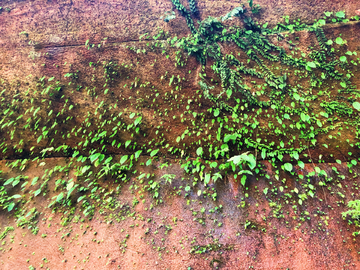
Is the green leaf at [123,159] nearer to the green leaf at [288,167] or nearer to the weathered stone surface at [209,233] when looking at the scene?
the weathered stone surface at [209,233]

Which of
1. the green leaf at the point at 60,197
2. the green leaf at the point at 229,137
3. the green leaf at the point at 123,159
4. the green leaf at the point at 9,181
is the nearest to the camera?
the green leaf at the point at 229,137

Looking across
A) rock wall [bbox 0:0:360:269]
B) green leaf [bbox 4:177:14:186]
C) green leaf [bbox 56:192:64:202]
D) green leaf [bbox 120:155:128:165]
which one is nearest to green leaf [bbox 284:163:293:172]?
rock wall [bbox 0:0:360:269]

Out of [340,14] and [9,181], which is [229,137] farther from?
[9,181]

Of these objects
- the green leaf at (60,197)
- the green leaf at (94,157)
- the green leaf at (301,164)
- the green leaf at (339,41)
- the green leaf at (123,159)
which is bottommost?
the green leaf at (60,197)

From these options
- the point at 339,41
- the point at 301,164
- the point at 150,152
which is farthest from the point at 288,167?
the point at 150,152

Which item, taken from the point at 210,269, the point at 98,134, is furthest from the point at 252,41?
the point at 210,269

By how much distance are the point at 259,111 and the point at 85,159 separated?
11.5 feet

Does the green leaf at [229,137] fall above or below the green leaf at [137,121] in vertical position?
below

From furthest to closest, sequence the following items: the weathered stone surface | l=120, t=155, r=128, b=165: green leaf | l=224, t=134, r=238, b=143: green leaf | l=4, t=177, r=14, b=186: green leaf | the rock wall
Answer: l=4, t=177, r=14, b=186: green leaf, l=120, t=155, r=128, b=165: green leaf, l=224, t=134, r=238, b=143: green leaf, the rock wall, the weathered stone surface

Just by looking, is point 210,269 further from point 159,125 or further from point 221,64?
point 221,64

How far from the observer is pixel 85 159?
3846 mm

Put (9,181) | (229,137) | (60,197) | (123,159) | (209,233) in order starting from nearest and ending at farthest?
1. (209,233)
2. (229,137)
3. (60,197)
4. (123,159)
5. (9,181)

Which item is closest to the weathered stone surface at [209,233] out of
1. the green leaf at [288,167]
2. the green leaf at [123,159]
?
the green leaf at [288,167]

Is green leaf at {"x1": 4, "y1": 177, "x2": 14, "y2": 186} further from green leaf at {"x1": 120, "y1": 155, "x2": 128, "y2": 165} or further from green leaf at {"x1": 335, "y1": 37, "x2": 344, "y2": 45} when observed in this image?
green leaf at {"x1": 335, "y1": 37, "x2": 344, "y2": 45}
